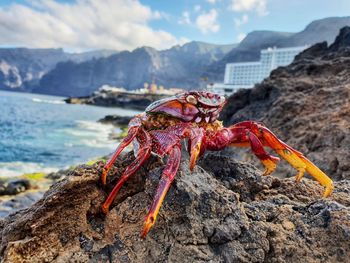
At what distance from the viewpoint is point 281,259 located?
2.63 m

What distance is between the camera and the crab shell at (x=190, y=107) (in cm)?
368

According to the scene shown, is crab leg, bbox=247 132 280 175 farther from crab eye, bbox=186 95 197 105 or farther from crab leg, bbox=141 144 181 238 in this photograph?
crab leg, bbox=141 144 181 238

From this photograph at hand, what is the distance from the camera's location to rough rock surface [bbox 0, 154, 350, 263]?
103 inches

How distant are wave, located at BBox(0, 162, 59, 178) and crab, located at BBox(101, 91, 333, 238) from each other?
20.4m

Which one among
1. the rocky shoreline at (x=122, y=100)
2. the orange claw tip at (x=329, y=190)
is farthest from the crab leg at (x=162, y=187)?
the rocky shoreline at (x=122, y=100)

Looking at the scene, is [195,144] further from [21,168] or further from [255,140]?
[21,168]

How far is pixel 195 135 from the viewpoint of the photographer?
3105 mm

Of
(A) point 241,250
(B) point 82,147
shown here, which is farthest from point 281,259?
(B) point 82,147

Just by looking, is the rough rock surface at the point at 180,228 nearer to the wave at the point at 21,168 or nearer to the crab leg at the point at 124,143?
the crab leg at the point at 124,143

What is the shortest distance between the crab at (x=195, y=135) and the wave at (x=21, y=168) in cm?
2038

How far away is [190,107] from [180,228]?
57.5 inches

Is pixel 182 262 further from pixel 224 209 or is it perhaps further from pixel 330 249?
pixel 330 249

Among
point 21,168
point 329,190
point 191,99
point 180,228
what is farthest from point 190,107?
point 21,168

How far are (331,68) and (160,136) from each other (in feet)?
38.5
